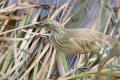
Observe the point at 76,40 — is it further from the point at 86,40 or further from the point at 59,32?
the point at 59,32

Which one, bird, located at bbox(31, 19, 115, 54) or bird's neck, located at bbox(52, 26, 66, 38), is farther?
bird's neck, located at bbox(52, 26, 66, 38)

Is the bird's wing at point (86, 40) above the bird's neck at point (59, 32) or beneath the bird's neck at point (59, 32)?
beneath

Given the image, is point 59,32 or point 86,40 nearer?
point 86,40

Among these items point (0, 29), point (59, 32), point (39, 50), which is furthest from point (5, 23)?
point (59, 32)

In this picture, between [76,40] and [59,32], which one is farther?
[59,32]

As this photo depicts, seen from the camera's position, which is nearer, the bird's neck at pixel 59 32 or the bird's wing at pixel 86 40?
the bird's wing at pixel 86 40

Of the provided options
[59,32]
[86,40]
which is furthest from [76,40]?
[59,32]

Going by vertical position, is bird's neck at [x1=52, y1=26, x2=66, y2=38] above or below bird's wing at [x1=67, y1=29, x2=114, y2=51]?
above

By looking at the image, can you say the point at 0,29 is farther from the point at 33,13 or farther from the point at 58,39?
the point at 58,39
